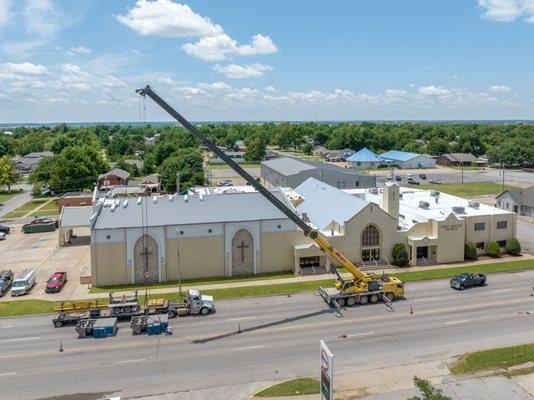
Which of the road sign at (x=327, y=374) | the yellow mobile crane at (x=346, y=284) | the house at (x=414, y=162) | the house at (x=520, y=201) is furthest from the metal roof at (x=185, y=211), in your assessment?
the house at (x=414, y=162)

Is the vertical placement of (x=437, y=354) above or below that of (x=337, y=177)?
below

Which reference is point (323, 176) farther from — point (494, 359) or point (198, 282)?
point (494, 359)

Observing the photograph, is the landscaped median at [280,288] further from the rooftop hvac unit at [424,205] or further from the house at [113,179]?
the house at [113,179]

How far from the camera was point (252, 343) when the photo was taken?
3541 cm

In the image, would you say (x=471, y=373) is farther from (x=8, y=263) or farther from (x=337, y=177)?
(x=337, y=177)

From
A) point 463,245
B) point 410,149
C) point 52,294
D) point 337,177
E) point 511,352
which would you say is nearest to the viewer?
point 511,352

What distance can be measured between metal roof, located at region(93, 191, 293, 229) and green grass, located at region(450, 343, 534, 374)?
83.7ft

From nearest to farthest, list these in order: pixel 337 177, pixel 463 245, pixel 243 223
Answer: pixel 243 223 < pixel 463 245 < pixel 337 177

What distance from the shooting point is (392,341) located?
35.2 metres

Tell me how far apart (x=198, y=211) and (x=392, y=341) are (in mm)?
25850

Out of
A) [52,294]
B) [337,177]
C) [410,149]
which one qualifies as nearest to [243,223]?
[52,294]

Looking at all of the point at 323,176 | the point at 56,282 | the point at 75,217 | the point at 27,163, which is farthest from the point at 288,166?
the point at 27,163

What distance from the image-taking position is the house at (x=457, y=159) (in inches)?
6698

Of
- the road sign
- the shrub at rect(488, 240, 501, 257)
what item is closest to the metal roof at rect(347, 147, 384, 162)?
the shrub at rect(488, 240, 501, 257)
